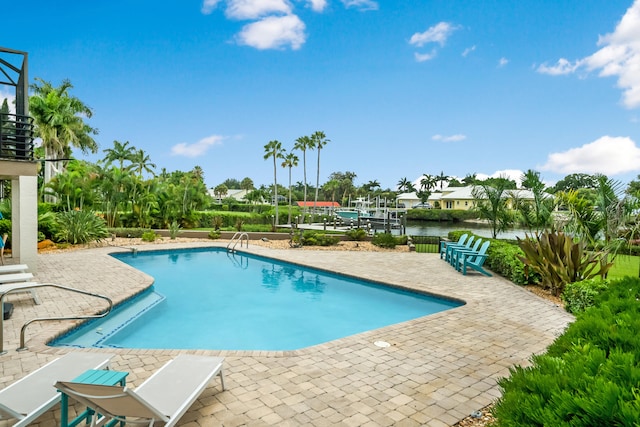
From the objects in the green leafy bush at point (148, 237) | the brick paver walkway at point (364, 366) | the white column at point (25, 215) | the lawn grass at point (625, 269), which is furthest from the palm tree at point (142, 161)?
the lawn grass at point (625, 269)

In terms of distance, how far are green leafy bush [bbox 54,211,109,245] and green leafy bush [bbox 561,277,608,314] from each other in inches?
701

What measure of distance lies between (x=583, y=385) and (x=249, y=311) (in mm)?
8331

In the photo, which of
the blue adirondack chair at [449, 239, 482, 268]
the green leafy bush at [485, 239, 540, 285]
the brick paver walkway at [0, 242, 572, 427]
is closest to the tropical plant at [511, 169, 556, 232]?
the green leafy bush at [485, 239, 540, 285]

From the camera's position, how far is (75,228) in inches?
669

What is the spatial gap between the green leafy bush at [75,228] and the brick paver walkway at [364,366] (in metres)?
9.18

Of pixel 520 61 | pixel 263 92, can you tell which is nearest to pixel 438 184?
pixel 263 92

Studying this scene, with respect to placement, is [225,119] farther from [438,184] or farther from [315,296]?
[438,184]

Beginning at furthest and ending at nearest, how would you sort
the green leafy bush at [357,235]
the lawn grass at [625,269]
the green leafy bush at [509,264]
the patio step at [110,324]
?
the green leafy bush at [357,235], the lawn grass at [625,269], the green leafy bush at [509,264], the patio step at [110,324]

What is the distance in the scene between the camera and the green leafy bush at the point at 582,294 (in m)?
7.34

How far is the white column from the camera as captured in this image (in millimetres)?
10117

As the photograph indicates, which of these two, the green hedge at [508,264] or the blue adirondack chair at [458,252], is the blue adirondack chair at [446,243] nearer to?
the blue adirondack chair at [458,252]

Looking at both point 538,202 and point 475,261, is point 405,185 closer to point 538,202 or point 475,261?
point 538,202

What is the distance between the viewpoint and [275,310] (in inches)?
375

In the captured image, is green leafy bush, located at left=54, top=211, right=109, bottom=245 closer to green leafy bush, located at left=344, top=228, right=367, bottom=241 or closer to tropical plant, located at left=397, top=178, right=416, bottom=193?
green leafy bush, located at left=344, top=228, right=367, bottom=241
